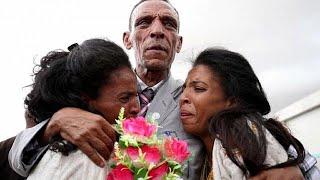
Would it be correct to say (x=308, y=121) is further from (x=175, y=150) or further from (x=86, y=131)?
(x=86, y=131)

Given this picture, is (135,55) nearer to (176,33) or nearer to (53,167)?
(176,33)

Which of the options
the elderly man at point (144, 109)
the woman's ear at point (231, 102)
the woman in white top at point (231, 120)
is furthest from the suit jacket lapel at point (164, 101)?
the woman's ear at point (231, 102)

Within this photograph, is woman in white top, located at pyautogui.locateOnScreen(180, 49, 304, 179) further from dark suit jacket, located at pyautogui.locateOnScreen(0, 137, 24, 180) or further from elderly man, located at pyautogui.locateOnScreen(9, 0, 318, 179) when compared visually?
dark suit jacket, located at pyautogui.locateOnScreen(0, 137, 24, 180)

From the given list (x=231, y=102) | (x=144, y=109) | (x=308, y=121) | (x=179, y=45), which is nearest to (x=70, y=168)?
(x=231, y=102)

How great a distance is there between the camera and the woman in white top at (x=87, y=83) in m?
2.26

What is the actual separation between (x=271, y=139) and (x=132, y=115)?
0.91 metres

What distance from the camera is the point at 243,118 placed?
107 inches

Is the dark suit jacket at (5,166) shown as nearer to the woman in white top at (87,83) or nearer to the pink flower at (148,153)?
the woman in white top at (87,83)

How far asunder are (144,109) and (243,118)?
102cm

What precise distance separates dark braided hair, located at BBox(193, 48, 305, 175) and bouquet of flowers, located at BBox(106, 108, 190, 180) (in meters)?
0.44

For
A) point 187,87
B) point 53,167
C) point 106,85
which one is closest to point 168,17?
point 187,87

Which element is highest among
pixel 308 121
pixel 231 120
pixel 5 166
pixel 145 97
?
pixel 231 120

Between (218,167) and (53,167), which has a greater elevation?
(53,167)

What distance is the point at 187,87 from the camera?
309 cm
